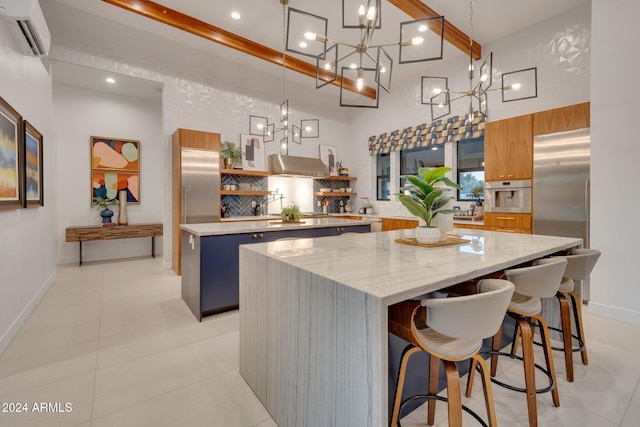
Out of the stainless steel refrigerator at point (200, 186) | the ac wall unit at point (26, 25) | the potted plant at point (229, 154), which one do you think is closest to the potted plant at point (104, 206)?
the stainless steel refrigerator at point (200, 186)

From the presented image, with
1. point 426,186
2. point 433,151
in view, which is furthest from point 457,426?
point 433,151

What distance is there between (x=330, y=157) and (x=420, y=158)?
6.78 feet

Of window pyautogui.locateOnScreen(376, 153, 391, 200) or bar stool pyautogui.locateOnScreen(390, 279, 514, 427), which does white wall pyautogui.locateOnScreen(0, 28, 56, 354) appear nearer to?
bar stool pyautogui.locateOnScreen(390, 279, 514, 427)

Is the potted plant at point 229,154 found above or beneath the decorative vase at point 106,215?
above

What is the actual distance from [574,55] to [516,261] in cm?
412

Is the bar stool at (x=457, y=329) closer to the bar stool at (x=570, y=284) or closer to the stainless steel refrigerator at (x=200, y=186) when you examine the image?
the bar stool at (x=570, y=284)

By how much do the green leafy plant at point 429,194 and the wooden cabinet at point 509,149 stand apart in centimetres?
256

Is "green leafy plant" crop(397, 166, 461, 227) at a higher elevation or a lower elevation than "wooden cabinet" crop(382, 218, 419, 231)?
higher

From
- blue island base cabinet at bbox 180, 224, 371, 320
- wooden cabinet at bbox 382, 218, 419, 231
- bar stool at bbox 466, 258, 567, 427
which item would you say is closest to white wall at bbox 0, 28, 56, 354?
blue island base cabinet at bbox 180, 224, 371, 320

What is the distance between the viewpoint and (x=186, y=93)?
16.8ft

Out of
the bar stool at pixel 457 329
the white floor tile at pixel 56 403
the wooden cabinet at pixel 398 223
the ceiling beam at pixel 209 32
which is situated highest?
the ceiling beam at pixel 209 32

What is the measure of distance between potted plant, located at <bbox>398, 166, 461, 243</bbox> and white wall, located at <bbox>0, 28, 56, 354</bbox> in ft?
10.2

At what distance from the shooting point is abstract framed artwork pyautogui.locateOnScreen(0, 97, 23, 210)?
2285 millimetres

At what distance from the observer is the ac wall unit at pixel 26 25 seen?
2.33m
